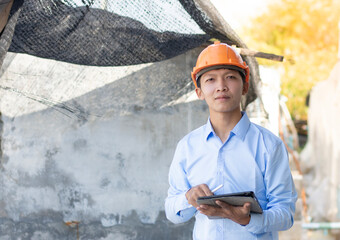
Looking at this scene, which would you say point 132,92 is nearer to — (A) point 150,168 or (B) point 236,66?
(A) point 150,168

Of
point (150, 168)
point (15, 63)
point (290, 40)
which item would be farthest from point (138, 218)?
point (290, 40)

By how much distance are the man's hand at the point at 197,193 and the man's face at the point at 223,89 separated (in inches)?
16.8

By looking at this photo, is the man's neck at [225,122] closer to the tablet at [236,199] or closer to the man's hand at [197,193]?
the man's hand at [197,193]

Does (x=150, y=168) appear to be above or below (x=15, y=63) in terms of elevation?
below

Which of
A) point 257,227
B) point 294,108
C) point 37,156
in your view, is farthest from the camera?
point 294,108

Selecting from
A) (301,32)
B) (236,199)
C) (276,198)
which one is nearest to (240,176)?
(276,198)

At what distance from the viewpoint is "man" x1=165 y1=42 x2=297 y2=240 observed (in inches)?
85.4

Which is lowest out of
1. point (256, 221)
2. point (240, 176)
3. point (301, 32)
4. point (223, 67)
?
point (256, 221)

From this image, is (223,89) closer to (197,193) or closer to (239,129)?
(239,129)

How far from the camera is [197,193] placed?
6.99 ft

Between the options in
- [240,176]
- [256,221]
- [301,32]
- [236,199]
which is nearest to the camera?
[236,199]

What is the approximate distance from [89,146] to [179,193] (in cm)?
181

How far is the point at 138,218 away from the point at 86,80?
1333 mm

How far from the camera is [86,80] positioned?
4020 millimetres
